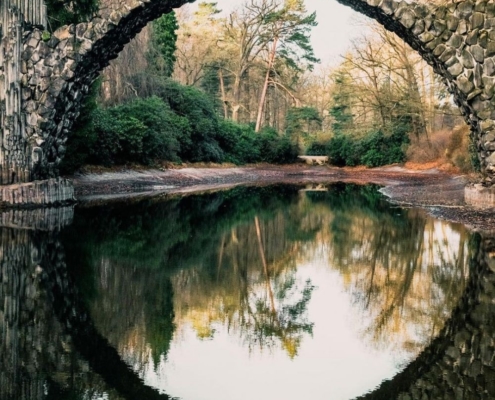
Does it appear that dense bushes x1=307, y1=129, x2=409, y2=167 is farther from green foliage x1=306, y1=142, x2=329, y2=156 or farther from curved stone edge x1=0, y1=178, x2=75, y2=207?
curved stone edge x1=0, y1=178, x2=75, y2=207

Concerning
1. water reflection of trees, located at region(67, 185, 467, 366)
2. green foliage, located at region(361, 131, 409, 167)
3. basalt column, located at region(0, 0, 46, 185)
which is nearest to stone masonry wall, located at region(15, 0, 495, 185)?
basalt column, located at region(0, 0, 46, 185)

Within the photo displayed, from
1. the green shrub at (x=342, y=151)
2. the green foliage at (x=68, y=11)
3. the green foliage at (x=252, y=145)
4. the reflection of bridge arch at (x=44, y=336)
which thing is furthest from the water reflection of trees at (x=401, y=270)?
the green shrub at (x=342, y=151)

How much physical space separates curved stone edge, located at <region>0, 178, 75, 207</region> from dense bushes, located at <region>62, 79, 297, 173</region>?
3397mm

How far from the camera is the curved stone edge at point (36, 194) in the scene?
1433 centimetres

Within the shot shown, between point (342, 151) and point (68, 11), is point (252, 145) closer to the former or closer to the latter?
point (342, 151)

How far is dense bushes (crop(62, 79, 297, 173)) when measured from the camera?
21072 mm

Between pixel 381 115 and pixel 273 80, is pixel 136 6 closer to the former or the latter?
pixel 381 115

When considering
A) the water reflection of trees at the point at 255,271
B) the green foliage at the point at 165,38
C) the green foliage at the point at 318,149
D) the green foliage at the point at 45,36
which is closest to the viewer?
the water reflection of trees at the point at 255,271

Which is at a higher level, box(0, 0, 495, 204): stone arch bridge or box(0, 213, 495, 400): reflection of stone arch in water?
box(0, 0, 495, 204): stone arch bridge

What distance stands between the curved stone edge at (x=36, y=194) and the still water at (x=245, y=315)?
3.54 meters

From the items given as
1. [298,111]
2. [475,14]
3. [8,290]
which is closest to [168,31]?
[298,111]

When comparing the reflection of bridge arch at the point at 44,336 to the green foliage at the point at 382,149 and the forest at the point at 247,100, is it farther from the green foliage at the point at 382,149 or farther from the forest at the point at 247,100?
the green foliage at the point at 382,149

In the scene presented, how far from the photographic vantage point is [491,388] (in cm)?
400

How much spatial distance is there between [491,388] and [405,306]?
7.17 feet
